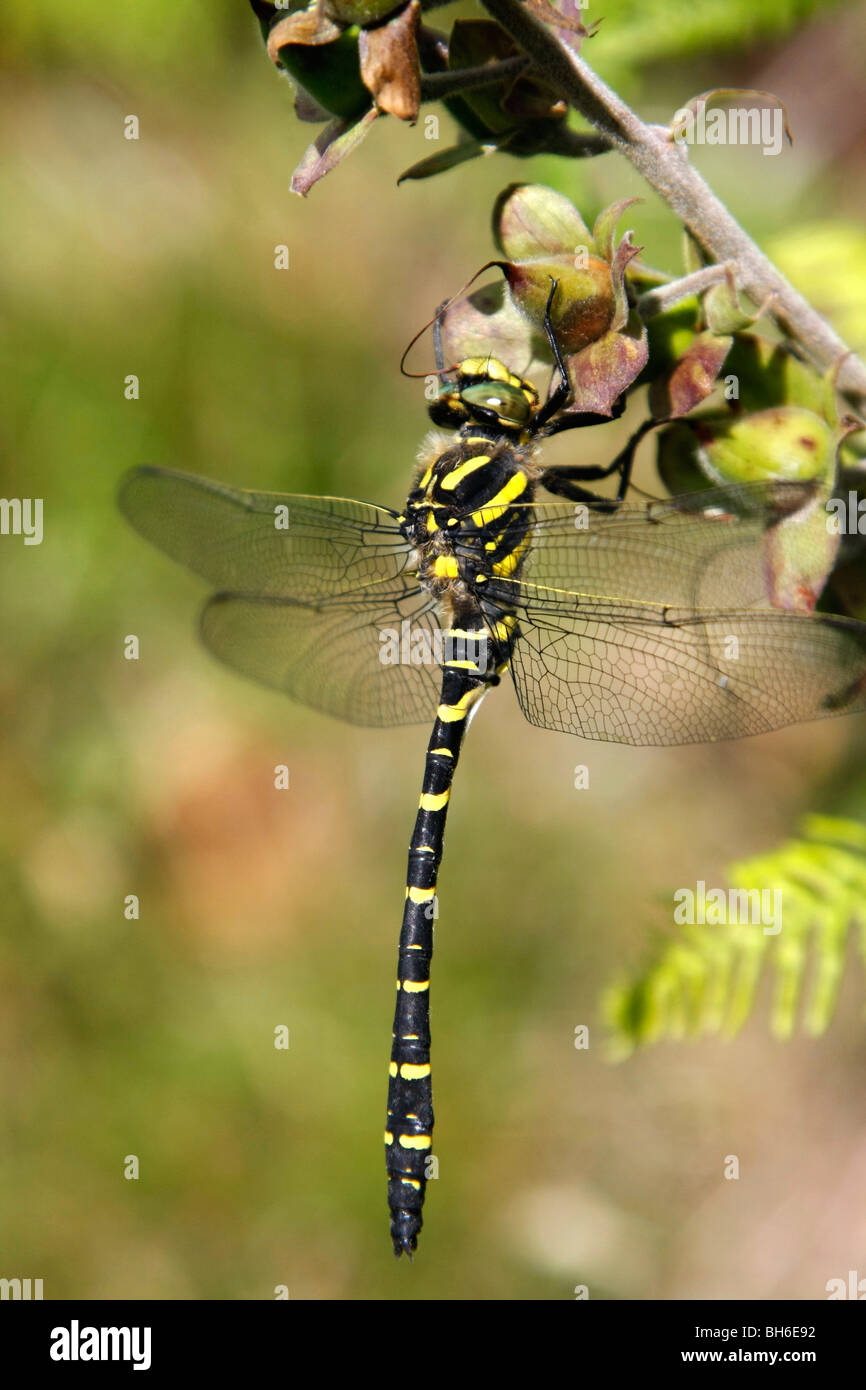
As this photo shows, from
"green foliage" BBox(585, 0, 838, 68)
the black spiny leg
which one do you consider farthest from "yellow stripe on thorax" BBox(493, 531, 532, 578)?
"green foliage" BBox(585, 0, 838, 68)

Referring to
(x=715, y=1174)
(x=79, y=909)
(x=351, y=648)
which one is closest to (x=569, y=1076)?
(x=715, y=1174)

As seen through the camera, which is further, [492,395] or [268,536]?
[268,536]

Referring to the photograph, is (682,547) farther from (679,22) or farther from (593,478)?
(679,22)

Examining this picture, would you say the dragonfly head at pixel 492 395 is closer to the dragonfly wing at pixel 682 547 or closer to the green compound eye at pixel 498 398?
the green compound eye at pixel 498 398

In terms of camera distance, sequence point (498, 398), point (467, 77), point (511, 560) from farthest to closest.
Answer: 1. point (511, 560)
2. point (498, 398)
3. point (467, 77)

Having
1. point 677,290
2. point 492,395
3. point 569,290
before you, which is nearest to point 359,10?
point 569,290

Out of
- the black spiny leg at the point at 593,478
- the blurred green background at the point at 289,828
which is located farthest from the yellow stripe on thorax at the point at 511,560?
the blurred green background at the point at 289,828
